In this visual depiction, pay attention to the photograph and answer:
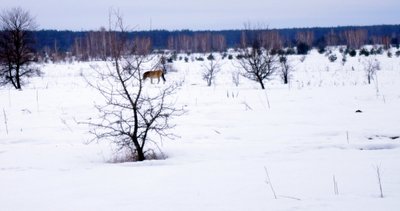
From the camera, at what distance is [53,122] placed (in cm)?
1073

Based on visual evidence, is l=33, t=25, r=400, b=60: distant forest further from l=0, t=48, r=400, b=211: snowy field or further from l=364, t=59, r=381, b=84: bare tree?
l=0, t=48, r=400, b=211: snowy field

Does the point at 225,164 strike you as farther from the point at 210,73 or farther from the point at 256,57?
the point at 210,73

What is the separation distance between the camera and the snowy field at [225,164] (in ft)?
13.5

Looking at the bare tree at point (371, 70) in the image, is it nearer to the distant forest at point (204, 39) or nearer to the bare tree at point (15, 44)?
the bare tree at point (15, 44)

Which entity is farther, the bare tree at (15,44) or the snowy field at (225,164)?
the bare tree at (15,44)

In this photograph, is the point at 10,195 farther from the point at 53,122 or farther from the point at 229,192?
the point at 53,122

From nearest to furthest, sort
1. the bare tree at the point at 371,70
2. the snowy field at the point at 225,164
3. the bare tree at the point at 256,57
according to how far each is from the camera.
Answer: the snowy field at the point at 225,164 < the bare tree at the point at 256,57 < the bare tree at the point at 371,70

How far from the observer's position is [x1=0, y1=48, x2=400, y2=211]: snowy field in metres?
A: 4.12

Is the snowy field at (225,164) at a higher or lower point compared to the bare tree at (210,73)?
lower

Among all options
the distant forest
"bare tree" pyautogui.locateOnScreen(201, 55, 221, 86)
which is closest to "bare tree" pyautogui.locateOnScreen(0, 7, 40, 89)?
"bare tree" pyautogui.locateOnScreen(201, 55, 221, 86)

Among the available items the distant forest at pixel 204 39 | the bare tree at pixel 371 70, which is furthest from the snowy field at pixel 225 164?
the distant forest at pixel 204 39

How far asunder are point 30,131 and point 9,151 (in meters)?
2.15

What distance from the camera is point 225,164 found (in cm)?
584

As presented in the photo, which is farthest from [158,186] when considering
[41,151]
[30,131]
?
[30,131]
